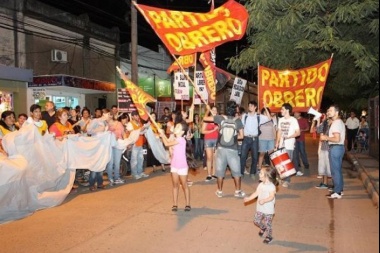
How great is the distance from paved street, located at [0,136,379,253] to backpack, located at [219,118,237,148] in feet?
3.71

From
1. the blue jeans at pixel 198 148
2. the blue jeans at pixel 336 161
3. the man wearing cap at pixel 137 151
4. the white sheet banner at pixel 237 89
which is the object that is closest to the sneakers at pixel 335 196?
the blue jeans at pixel 336 161

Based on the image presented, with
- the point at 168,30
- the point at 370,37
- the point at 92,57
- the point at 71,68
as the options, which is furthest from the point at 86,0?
the point at 370,37

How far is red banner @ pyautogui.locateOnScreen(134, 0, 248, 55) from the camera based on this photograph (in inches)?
313

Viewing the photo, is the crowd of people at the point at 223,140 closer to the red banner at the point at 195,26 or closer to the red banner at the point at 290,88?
the red banner at the point at 290,88

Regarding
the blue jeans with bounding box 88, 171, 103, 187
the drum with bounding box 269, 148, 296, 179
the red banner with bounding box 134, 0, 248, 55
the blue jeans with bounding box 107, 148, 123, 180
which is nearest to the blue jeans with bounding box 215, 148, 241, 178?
the drum with bounding box 269, 148, 296, 179

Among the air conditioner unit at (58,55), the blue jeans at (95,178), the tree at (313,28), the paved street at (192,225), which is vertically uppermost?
the air conditioner unit at (58,55)

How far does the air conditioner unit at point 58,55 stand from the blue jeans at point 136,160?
977 centimetres

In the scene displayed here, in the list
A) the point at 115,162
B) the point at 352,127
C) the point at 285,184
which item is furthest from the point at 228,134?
the point at 352,127

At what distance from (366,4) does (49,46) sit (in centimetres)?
1635

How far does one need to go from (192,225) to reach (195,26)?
4151 millimetres

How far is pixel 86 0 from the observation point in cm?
2488

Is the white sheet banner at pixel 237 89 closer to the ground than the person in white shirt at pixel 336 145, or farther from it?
farther from it

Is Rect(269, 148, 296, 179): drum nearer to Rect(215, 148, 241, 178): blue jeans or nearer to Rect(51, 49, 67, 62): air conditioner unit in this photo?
Rect(215, 148, 241, 178): blue jeans

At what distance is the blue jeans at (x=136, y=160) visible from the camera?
1120 cm
